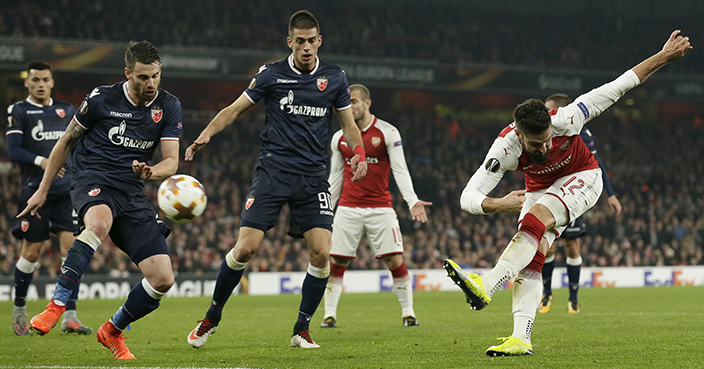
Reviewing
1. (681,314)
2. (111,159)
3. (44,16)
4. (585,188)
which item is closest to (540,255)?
(585,188)

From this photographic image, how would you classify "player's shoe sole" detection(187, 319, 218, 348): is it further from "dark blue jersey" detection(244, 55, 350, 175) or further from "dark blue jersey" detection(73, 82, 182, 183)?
"dark blue jersey" detection(244, 55, 350, 175)

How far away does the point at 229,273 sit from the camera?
6293 mm

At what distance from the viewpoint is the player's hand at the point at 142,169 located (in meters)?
5.42

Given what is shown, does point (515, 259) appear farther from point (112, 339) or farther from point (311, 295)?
point (112, 339)

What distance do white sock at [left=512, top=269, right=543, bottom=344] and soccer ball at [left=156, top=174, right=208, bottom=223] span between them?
2.43m

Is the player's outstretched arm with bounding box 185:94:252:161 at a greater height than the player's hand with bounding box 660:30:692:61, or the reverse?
the player's hand with bounding box 660:30:692:61

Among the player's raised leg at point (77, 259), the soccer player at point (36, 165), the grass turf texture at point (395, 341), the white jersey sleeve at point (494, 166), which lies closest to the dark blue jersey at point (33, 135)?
the soccer player at point (36, 165)

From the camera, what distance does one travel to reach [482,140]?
33.3 meters

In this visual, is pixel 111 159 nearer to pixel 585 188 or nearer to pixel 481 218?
pixel 585 188

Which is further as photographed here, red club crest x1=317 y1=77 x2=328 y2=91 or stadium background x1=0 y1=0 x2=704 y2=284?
stadium background x1=0 y1=0 x2=704 y2=284

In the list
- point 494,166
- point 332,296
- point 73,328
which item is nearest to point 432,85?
point 332,296

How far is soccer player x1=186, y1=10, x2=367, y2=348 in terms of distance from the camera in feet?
20.5

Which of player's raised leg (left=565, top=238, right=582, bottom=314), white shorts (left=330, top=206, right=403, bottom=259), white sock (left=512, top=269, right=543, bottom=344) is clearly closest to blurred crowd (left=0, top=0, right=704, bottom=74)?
white shorts (left=330, top=206, right=403, bottom=259)

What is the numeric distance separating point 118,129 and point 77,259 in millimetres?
1076
